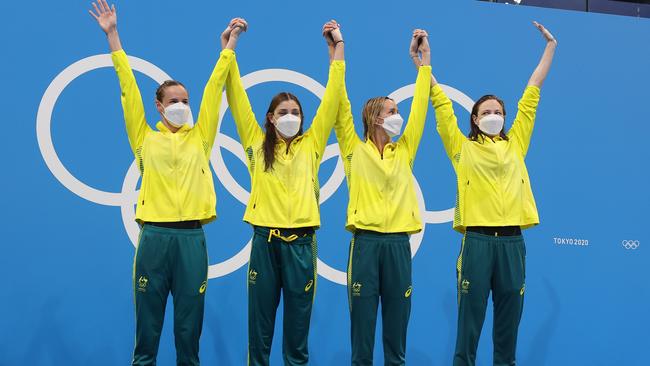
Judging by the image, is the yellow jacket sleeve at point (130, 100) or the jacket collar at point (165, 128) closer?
the yellow jacket sleeve at point (130, 100)

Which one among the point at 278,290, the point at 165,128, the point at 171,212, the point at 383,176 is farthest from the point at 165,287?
the point at 383,176

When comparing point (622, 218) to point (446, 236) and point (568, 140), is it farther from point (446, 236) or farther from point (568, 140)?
point (446, 236)

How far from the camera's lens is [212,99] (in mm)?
3785

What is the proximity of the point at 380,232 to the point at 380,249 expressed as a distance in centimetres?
9

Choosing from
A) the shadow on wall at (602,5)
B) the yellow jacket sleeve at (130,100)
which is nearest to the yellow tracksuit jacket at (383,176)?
the yellow jacket sleeve at (130,100)

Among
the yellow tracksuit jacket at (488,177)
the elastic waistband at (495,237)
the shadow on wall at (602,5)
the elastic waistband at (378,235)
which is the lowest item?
the elastic waistband at (495,237)

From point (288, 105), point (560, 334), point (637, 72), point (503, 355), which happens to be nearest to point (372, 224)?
point (288, 105)

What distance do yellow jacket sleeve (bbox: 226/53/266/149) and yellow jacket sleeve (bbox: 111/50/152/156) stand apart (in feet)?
1.61

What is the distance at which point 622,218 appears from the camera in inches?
217

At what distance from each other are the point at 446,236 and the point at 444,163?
539mm

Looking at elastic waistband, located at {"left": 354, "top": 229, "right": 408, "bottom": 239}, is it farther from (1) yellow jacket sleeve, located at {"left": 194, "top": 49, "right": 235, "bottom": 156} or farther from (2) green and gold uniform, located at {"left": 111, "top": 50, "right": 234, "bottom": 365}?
(1) yellow jacket sleeve, located at {"left": 194, "top": 49, "right": 235, "bottom": 156}

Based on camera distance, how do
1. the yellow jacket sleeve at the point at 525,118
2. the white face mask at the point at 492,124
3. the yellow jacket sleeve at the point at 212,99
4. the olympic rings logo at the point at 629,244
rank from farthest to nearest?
the olympic rings logo at the point at 629,244
the yellow jacket sleeve at the point at 525,118
the white face mask at the point at 492,124
the yellow jacket sleeve at the point at 212,99

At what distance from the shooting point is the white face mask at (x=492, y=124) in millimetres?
4051

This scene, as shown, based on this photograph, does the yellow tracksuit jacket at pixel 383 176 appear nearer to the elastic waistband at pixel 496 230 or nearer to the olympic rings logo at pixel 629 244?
the elastic waistband at pixel 496 230
